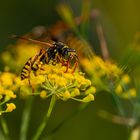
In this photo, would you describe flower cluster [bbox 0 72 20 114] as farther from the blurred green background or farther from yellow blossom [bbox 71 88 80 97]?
the blurred green background

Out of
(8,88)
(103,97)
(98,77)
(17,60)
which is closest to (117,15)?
(103,97)

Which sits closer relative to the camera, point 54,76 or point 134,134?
point 54,76

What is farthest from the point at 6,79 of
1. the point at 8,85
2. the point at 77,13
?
the point at 77,13

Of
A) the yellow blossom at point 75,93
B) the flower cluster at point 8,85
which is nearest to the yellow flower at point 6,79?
the flower cluster at point 8,85

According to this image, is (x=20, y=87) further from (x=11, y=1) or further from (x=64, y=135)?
(x=11, y=1)

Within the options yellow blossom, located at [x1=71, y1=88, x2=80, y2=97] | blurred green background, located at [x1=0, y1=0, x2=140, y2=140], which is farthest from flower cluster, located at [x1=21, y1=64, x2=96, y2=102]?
blurred green background, located at [x1=0, y1=0, x2=140, y2=140]

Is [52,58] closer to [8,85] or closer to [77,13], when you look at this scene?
[8,85]
